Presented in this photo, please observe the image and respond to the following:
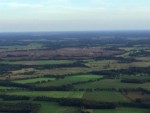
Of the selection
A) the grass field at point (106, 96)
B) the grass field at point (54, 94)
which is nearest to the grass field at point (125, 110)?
the grass field at point (106, 96)

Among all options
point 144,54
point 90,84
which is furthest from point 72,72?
point 144,54

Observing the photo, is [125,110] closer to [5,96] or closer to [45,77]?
[5,96]

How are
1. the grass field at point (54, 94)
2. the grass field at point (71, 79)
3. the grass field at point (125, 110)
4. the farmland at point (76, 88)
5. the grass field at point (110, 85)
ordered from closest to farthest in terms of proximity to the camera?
the grass field at point (125, 110), the farmland at point (76, 88), the grass field at point (54, 94), the grass field at point (110, 85), the grass field at point (71, 79)

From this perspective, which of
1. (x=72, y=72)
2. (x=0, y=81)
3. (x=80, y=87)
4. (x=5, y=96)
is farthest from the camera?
(x=72, y=72)

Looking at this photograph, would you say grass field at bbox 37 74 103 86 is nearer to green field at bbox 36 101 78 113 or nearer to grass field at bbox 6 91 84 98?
grass field at bbox 6 91 84 98

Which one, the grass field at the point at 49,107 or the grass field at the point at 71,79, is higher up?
the grass field at the point at 49,107

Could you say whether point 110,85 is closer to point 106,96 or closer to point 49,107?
point 106,96

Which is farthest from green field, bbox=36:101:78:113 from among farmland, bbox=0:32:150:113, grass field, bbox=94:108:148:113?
grass field, bbox=94:108:148:113

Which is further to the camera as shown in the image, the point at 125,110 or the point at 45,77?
the point at 45,77

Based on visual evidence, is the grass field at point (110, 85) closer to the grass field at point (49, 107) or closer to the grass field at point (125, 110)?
the grass field at point (49, 107)
